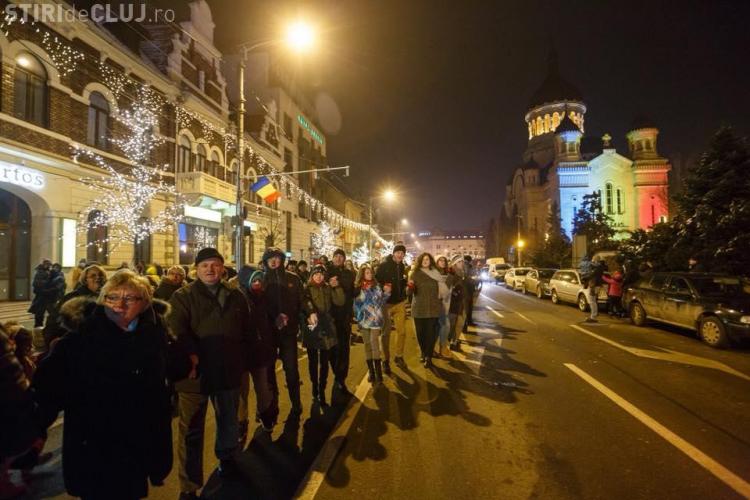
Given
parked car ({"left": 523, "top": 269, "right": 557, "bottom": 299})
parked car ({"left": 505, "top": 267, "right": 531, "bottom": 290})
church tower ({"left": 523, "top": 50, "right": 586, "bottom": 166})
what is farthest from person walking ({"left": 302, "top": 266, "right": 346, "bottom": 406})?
church tower ({"left": 523, "top": 50, "right": 586, "bottom": 166})

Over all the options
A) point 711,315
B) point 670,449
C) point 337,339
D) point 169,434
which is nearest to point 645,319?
point 711,315

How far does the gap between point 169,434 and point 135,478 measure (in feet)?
0.95

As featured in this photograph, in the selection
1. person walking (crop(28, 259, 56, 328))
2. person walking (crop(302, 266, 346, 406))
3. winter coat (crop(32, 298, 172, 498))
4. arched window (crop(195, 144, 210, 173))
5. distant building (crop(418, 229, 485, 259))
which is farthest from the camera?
distant building (crop(418, 229, 485, 259))

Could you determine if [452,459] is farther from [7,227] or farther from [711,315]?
[7,227]

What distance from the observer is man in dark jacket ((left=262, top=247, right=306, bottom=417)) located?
5.06m

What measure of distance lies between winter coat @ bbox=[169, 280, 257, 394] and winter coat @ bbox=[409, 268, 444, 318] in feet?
13.9

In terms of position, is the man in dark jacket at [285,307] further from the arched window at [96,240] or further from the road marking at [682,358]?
the arched window at [96,240]

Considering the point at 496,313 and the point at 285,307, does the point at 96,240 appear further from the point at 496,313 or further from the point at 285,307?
the point at 496,313

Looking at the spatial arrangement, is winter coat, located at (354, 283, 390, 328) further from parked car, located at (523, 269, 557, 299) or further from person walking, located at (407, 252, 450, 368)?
parked car, located at (523, 269, 557, 299)

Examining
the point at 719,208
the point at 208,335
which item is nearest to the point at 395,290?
the point at 208,335

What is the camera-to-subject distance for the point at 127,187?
15477 mm

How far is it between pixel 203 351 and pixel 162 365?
2.50 ft

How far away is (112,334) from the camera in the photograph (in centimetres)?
252

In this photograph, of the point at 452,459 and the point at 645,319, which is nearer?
the point at 452,459
